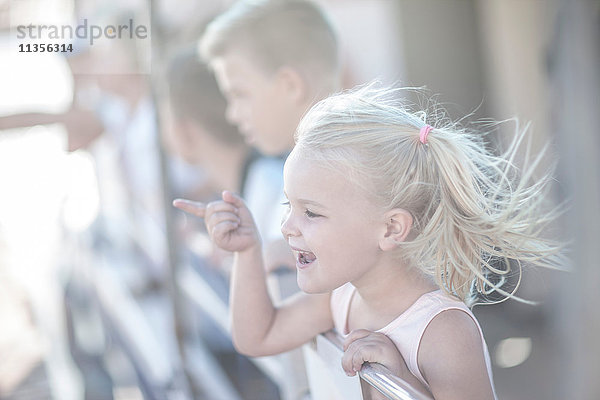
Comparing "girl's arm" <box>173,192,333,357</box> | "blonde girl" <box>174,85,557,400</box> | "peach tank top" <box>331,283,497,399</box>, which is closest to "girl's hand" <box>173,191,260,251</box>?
"girl's arm" <box>173,192,333,357</box>

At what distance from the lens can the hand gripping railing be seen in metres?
0.71

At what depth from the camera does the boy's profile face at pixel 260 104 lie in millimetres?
1425

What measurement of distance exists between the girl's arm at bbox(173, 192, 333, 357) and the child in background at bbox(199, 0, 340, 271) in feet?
0.98

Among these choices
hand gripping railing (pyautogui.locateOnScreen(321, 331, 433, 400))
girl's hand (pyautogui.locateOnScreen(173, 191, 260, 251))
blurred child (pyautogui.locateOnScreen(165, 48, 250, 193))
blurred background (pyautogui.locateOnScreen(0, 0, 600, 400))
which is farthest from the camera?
blurred child (pyautogui.locateOnScreen(165, 48, 250, 193))

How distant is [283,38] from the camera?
4.96 feet

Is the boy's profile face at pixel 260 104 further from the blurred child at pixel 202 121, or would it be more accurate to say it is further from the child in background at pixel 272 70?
the blurred child at pixel 202 121

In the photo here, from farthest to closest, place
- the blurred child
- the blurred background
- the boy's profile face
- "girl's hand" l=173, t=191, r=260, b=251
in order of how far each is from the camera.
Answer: the blurred child
the blurred background
the boy's profile face
"girl's hand" l=173, t=191, r=260, b=251

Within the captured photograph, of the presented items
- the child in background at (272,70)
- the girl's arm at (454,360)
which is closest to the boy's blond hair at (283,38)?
the child in background at (272,70)

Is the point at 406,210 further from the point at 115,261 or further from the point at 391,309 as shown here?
the point at 115,261

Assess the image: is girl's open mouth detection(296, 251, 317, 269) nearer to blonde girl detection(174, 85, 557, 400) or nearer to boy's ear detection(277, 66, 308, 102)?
blonde girl detection(174, 85, 557, 400)

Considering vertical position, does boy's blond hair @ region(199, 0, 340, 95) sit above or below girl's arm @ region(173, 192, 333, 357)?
above

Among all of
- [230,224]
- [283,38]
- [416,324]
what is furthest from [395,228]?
[283,38]

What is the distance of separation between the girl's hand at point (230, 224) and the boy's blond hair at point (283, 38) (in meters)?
0.50

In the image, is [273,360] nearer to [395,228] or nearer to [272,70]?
[272,70]
